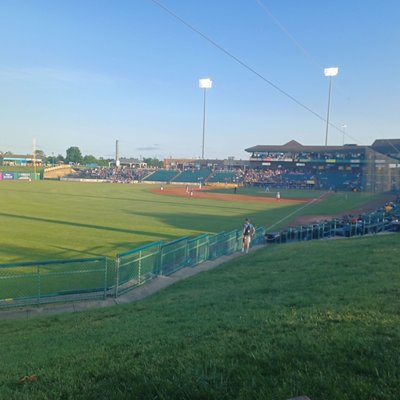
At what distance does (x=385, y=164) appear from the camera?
5050 cm

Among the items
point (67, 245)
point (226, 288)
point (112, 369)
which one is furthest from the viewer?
point (67, 245)

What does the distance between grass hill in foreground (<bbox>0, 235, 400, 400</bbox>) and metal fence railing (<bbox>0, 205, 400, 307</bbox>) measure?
6.05 feet

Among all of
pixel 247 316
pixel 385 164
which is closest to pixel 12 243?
pixel 247 316

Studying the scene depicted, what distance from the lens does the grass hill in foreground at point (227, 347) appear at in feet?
10.7

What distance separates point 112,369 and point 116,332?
7.05ft

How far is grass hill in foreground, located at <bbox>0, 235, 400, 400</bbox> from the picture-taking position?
328 centimetres

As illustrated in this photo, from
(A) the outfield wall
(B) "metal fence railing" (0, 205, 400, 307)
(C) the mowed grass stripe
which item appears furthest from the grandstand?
(B) "metal fence railing" (0, 205, 400, 307)

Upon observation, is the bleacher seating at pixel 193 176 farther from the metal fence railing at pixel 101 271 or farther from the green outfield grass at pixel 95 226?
the metal fence railing at pixel 101 271

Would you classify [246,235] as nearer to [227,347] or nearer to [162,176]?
[227,347]

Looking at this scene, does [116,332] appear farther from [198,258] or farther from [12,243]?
[12,243]

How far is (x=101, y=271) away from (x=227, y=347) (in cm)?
748

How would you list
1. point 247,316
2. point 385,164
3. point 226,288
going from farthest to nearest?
point 385,164 → point 226,288 → point 247,316

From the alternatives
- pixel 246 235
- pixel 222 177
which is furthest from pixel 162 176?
pixel 246 235

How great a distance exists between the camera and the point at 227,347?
14.1 feet
